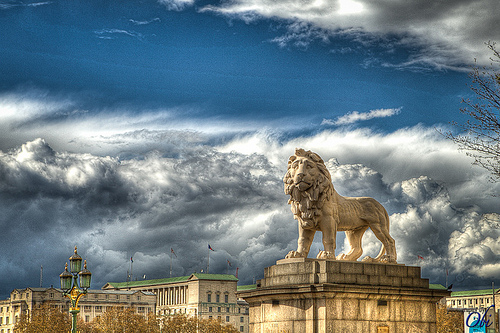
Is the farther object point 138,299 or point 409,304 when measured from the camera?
point 138,299

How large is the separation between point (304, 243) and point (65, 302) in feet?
465

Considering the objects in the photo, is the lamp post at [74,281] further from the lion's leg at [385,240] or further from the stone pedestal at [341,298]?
the lion's leg at [385,240]

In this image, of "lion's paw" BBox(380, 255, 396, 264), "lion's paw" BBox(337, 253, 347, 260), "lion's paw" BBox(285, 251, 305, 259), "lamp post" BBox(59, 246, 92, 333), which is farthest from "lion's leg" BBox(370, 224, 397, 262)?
"lamp post" BBox(59, 246, 92, 333)

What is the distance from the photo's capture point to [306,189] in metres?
30.7

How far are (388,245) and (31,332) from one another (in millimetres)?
69484

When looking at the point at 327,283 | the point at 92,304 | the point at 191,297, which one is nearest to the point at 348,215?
the point at 327,283

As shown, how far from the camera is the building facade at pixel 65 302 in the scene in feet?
537

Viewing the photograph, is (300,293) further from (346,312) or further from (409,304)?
(409,304)

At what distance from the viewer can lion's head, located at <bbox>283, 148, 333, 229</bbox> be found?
3059 centimetres

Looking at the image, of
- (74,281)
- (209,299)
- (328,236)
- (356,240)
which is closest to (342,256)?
A: (356,240)

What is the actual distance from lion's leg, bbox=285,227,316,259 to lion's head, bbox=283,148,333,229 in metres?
0.34

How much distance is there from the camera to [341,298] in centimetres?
2862

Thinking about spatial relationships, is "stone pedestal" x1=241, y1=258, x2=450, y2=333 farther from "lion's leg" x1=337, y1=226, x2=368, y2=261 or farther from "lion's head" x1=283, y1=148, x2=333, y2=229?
"lion's leg" x1=337, y1=226, x2=368, y2=261

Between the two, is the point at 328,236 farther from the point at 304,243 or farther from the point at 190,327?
the point at 190,327
